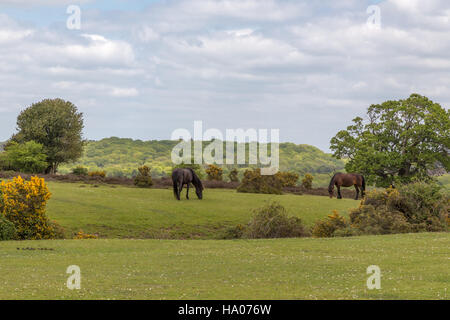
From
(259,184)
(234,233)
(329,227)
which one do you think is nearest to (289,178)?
(259,184)

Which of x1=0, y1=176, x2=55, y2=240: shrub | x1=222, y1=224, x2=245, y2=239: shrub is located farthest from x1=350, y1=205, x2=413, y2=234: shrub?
x1=0, y1=176, x2=55, y2=240: shrub

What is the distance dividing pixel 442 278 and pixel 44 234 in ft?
81.2

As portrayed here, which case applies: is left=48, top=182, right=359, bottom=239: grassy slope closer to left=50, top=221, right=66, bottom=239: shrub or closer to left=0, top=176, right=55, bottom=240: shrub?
left=50, top=221, right=66, bottom=239: shrub

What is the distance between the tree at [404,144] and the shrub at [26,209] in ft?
135

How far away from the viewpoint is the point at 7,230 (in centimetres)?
3153

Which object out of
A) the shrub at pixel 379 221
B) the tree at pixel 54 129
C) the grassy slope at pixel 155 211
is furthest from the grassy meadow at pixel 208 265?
the tree at pixel 54 129

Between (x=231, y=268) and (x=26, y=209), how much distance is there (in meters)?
18.4

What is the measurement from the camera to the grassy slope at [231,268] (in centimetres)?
1462

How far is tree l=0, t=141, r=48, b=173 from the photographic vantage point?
253 feet

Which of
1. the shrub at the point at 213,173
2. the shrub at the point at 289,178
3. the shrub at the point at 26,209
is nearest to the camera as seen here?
the shrub at the point at 26,209

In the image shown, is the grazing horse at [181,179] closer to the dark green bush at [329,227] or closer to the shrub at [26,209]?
the dark green bush at [329,227]

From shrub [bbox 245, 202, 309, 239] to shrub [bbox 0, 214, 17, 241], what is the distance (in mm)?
15173

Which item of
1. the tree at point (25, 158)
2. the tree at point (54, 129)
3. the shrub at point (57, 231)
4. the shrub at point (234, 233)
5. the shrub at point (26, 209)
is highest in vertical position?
the tree at point (54, 129)

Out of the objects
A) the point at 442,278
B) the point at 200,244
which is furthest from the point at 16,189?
the point at 442,278
